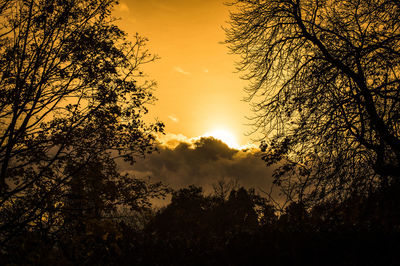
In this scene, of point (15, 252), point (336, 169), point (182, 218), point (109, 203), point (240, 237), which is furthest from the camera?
point (182, 218)

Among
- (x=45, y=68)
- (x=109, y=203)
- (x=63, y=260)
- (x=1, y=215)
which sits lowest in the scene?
(x=63, y=260)

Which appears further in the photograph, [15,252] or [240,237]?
[240,237]

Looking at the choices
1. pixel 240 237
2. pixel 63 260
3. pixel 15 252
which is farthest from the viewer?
pixel 240 237

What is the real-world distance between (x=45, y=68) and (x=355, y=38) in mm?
9504

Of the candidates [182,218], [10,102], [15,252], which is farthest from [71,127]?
[182,218]

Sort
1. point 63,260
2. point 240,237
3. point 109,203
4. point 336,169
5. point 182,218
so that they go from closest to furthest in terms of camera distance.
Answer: point 63,260, point 336,169, point 109,203, point 240,237, point 182,218

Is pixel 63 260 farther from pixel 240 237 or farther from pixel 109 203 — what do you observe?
pixel 240 237

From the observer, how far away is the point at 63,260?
22.1 ft

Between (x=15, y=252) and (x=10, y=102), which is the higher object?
(x=10, y=102)

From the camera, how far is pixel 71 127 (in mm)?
8094

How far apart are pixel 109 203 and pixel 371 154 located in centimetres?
838

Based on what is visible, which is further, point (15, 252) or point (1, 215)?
point (1, 215)

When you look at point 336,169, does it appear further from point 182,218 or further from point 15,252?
point 182,218

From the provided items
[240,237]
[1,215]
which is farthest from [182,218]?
[1,215]
